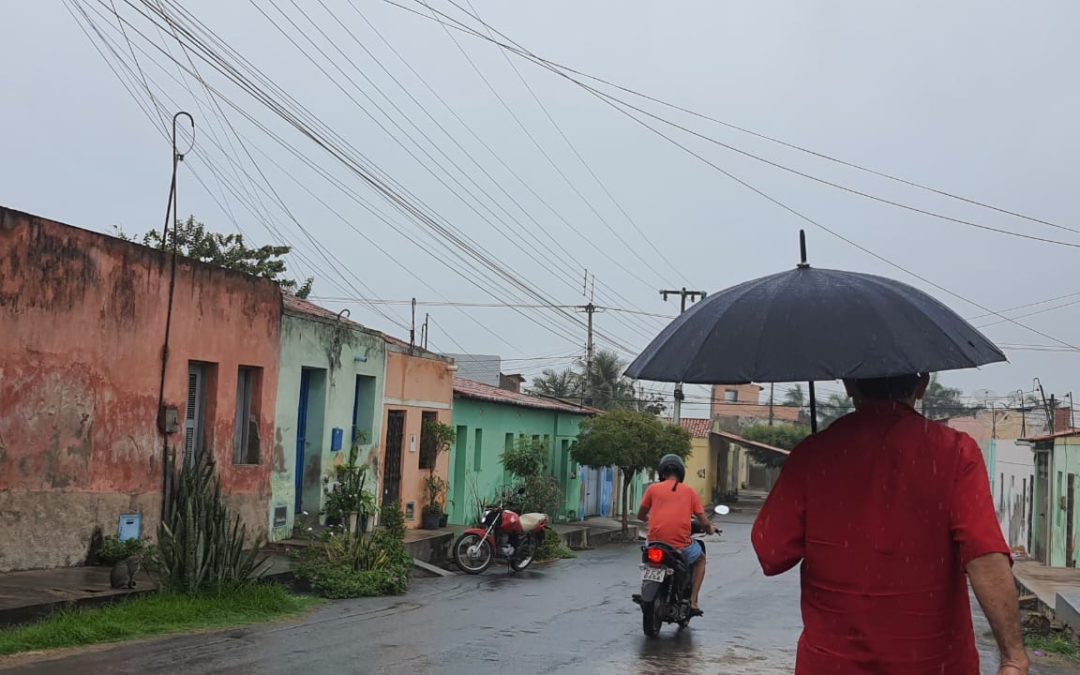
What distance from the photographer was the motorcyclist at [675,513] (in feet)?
38.1

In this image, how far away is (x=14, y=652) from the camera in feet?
30.3

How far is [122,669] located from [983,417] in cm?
5265

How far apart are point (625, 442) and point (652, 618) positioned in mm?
24375

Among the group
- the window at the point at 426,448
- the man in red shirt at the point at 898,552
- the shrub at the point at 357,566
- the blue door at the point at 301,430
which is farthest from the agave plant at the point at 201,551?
the window at the point at 426,448

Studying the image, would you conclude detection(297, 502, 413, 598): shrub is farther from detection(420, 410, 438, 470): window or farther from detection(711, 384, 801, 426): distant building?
detection(711, 384, 801, 426): distant building

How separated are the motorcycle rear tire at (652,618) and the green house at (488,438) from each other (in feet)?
56.5

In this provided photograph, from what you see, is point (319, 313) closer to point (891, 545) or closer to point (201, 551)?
point (201, 551)

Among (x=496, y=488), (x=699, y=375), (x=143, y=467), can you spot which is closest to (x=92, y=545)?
(x=143, y=467)

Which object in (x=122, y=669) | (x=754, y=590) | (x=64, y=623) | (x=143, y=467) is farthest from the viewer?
(x=754, y=590)

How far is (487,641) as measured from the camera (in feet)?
36.0

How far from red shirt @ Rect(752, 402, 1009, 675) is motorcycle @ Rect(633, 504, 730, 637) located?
733 cm

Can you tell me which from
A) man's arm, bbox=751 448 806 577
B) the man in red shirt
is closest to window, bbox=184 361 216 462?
man's arm, bbox=751 448 806 577

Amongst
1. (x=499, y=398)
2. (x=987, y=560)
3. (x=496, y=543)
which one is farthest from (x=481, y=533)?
(x=987, y=560)

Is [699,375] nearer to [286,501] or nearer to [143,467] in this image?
[143,467]
